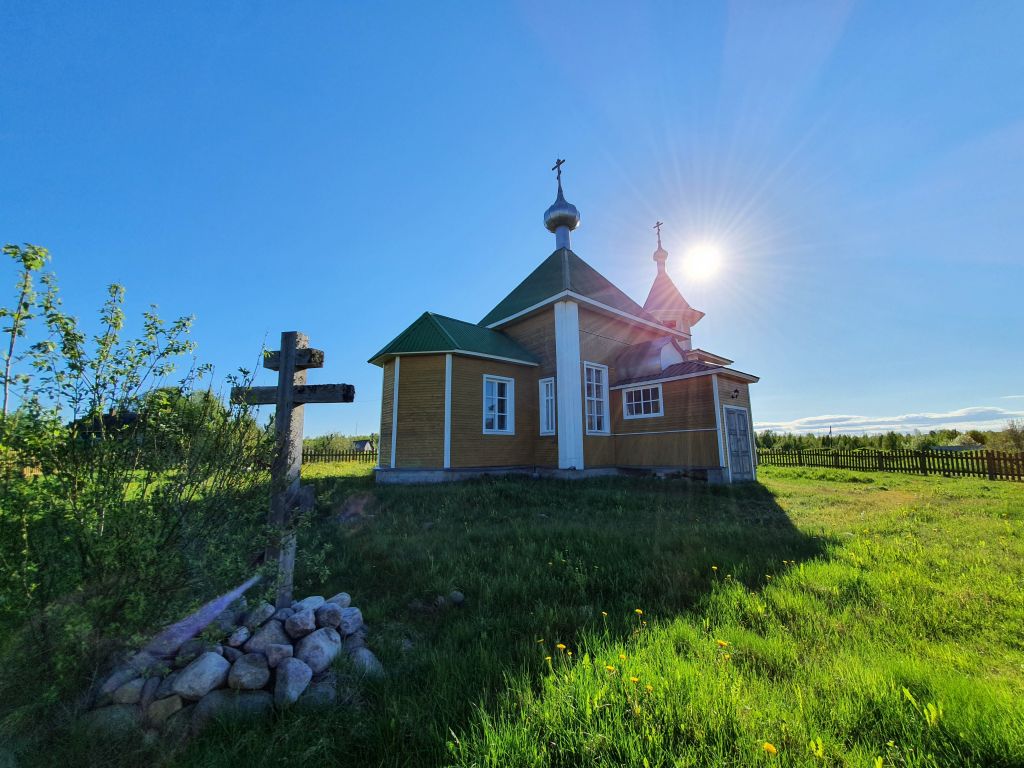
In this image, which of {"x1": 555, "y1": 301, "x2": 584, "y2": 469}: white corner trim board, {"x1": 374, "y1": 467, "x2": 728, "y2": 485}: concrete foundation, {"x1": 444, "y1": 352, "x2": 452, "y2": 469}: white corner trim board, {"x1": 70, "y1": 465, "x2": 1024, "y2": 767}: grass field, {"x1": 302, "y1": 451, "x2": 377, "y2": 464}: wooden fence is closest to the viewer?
{"x1": 70, "y1": 465, "x2": 1024, "y2": 767}: grass field

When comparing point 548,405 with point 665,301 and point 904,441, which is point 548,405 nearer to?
point 665,301

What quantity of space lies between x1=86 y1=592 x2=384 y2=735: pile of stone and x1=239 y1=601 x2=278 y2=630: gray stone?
0.01m

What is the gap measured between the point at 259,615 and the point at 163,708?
0.73m

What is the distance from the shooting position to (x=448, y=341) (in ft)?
39.9

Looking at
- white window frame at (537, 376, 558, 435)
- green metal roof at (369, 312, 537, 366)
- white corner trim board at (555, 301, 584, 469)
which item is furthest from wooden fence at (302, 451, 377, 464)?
white corner trim board at (555, 301, 584, 469)

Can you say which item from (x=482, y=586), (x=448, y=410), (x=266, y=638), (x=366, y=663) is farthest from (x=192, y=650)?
(x=448, y=410)

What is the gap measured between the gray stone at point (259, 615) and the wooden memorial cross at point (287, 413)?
33cm

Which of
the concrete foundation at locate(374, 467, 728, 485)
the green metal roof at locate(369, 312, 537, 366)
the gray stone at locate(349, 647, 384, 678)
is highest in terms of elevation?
the green metal roof at locate(369, 312, 537, 366)

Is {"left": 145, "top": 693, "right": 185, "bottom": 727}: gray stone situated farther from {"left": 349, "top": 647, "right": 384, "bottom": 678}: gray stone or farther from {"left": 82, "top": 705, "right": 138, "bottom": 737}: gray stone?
{"left": 349, "top": 647, "right": 384, "bottom": 678}: gray stone

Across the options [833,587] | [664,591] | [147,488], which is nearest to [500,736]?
[664,591]

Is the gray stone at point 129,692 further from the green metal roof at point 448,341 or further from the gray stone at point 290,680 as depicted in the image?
the green metal roof at point 448,341

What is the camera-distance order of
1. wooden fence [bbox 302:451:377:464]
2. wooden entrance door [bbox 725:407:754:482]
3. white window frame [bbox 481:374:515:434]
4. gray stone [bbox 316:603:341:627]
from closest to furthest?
gray stone [bbox 316:603:341:627] → wooden entrance door [bbox 725:407:754:482] → white window frame [bbox 481:374:515:434] → wooden fence [bbox 302:451:377:464]

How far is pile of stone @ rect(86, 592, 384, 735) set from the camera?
2348 mm

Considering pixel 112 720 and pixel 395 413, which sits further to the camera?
pixel 395 413
